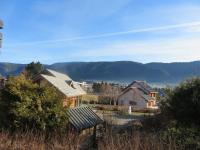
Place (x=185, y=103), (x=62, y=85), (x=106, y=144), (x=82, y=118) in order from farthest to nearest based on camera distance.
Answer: (x=62, y=85) < (x=82, y=118) < (x=185, y=103) < (x=106, y=144)

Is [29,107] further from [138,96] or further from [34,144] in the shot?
[138,96]

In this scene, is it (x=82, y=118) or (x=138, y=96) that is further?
(x=138, y=96)

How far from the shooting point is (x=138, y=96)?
75.2 m

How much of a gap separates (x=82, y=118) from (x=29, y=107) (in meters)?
3.35

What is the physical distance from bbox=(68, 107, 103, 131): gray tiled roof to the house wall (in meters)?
55.8

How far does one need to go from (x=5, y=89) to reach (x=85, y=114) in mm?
4380

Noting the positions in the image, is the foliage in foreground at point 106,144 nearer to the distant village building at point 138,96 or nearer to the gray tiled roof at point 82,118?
the gray tiled roof at point 82,118

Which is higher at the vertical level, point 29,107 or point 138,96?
point 138,96

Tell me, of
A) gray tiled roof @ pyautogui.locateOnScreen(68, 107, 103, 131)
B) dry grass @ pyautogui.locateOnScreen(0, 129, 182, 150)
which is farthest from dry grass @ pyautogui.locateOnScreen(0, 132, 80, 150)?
gray tiled roof @ pyautogui.locateOnScreen(68, 107, 103, 131)

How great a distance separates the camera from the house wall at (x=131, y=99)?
7478 centimetres

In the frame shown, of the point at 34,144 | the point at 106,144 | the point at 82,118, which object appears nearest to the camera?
the point at 106,144

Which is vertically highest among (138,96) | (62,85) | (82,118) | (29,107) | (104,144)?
(62,85)

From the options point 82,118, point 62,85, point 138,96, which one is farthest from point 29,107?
point 138,96

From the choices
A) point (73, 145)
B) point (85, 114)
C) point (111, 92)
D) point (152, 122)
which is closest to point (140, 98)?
point (111, 92)
